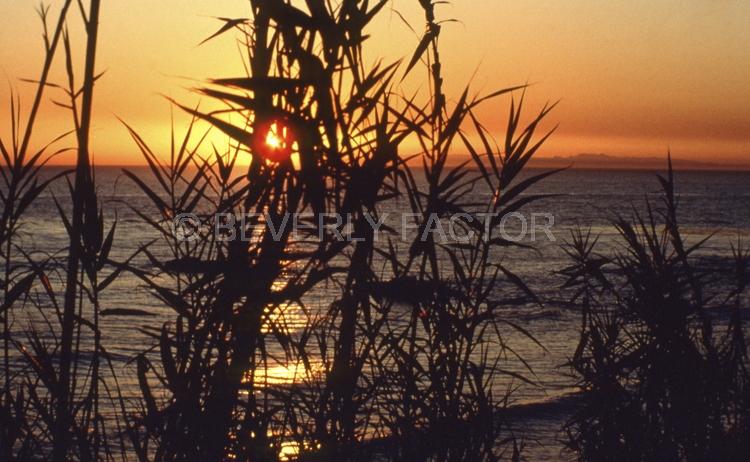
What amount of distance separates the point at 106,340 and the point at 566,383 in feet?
29.2

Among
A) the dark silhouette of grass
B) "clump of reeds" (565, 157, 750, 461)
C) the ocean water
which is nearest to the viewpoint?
the dark silhouette of grass

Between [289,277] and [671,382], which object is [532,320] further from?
[289,277]

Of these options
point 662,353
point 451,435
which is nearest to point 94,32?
point 451,435

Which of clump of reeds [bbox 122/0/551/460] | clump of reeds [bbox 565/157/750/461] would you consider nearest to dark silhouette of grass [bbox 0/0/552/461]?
clump of reeds [bbox 122/0/551/460]

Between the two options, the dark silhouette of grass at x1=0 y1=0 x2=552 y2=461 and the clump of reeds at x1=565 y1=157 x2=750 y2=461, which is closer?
the dark silhouette of grass at x1=0 y1=0 x2=552 y2=461

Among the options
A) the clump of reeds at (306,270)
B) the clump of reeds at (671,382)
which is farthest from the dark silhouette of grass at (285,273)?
the clump of reeds at (671,382)

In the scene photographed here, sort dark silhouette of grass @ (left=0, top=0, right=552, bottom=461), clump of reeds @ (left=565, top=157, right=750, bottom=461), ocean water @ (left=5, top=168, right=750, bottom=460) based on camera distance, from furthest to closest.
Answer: ocean water @ (left=5, top=168, right=750, bottom=460) < clump of reeds @ (left=565, top=157, right=750, bottom=461) < dark silhouette of grass @ (left=0, top=0, right=552, bottom=461)

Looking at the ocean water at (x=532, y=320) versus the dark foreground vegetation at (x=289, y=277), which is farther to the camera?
the ocean water at (x=532, y=320)

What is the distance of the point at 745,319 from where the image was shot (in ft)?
72.5

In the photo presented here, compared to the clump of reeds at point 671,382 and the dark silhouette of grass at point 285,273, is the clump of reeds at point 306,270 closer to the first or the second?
the dark silhouette of grass at point 285,273

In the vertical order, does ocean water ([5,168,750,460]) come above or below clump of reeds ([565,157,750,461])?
below

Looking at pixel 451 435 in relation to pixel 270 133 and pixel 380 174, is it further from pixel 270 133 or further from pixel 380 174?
pixel 270 133

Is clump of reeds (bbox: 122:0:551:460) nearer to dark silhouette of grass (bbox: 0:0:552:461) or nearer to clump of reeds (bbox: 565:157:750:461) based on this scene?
dark silhouette of grass (bbox: 0:0:552:461)

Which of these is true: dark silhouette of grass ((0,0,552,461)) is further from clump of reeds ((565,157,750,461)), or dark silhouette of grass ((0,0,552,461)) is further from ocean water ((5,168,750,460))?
clump of reeds ((565,157,750,461))
